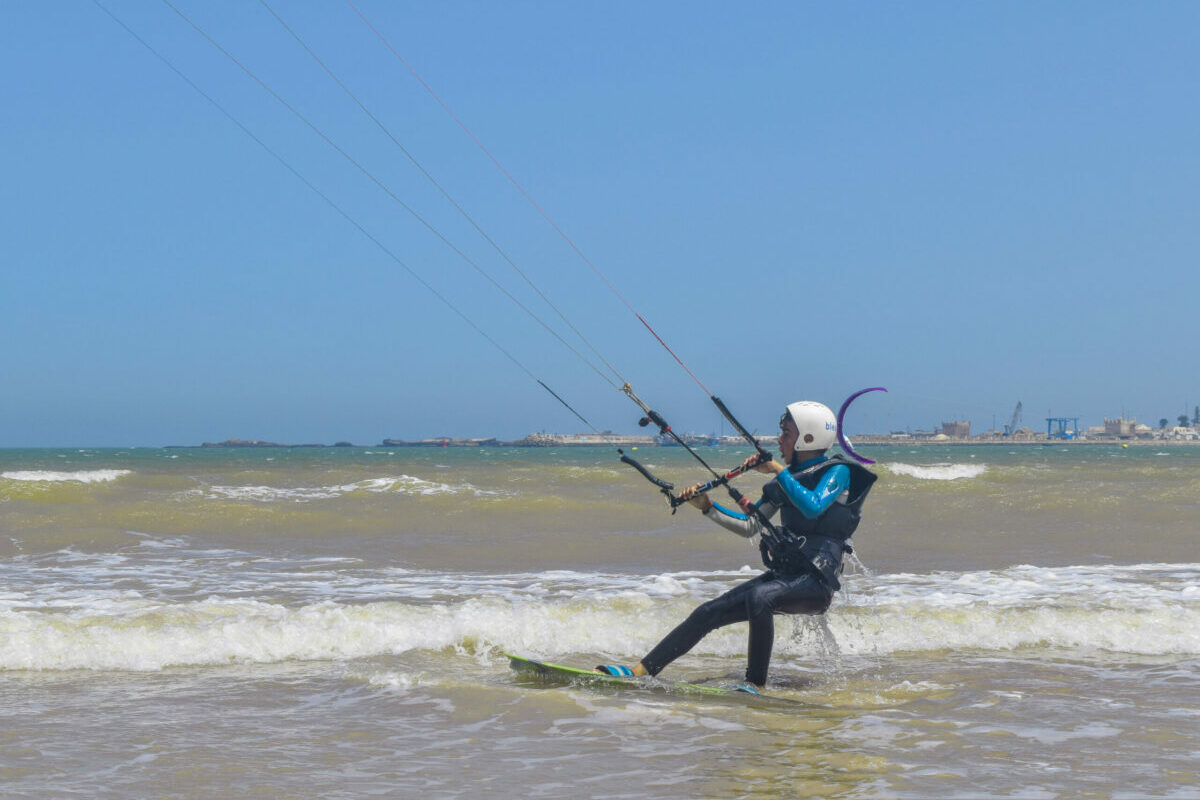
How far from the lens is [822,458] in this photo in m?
6.41

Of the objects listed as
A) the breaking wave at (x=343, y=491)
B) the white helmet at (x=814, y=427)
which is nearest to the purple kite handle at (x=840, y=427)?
the white helmet at (x=814, y=427)

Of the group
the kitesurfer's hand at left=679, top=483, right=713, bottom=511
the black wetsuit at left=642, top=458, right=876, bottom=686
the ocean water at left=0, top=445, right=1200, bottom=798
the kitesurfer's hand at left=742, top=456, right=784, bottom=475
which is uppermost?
the kitesurfer's hand at left=742, top=456, right=784, bottom=475

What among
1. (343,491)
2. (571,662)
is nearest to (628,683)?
(571,662)

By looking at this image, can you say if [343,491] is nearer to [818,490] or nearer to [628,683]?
[628,683]

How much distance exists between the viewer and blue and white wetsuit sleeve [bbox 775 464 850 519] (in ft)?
20.2

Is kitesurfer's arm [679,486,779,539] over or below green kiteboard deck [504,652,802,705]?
over

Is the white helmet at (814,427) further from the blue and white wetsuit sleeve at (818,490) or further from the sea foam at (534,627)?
the sea foam at (534,627)

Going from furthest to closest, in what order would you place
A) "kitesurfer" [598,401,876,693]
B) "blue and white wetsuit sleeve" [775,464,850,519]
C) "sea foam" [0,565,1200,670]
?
"sea foam" [0,565,1200,670] < "kitesurfer" [598,401,876,693] < "blue and white wetsuit sleeve" [775,464,850,519]

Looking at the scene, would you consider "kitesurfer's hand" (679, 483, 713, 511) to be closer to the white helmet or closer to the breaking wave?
the white helmet

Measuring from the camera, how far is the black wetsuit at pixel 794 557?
6.34 metres

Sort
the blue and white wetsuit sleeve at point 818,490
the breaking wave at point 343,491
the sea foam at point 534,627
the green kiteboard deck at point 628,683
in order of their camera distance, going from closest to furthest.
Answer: the blue and white wetsuit sleeve at point 818,490 < the green kiteboard deck at point 628,683 < the sea foam at point 534,627 < the breaking wave at point 343,491

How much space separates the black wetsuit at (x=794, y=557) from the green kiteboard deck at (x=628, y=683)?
203 millimetres

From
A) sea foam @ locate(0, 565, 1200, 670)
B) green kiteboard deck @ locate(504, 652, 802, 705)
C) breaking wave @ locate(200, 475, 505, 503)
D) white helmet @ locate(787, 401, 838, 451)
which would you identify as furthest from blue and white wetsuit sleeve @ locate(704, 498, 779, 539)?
breaking wave @ locate(200, 475, 505, 503)

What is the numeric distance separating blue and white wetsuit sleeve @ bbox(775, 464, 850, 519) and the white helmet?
0.57ft
